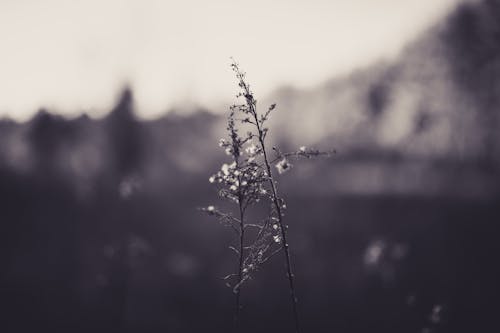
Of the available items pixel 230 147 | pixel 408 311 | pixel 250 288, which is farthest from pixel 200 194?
pixel 230 147

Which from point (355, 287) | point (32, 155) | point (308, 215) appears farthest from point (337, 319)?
point (32, 155)

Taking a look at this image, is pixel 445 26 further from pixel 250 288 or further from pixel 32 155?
pixel 32 155

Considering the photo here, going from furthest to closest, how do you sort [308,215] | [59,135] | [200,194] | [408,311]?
[200,194]
[308,215]
[59,135]
[408,311]

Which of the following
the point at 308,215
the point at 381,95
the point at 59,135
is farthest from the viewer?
the point at 308,215

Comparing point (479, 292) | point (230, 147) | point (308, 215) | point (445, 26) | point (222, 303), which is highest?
point (445, 26)

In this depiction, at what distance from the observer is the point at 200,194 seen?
23875 mm

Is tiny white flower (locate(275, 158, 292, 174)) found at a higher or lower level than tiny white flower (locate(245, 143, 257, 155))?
lower

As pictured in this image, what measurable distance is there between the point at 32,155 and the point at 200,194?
9.20 m

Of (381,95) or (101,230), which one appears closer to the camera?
(101,230)

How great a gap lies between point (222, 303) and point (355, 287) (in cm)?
467

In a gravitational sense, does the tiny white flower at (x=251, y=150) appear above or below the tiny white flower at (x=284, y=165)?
above

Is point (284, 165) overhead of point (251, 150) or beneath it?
beneath

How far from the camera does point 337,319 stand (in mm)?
12266

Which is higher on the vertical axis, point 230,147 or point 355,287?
point 355,287
